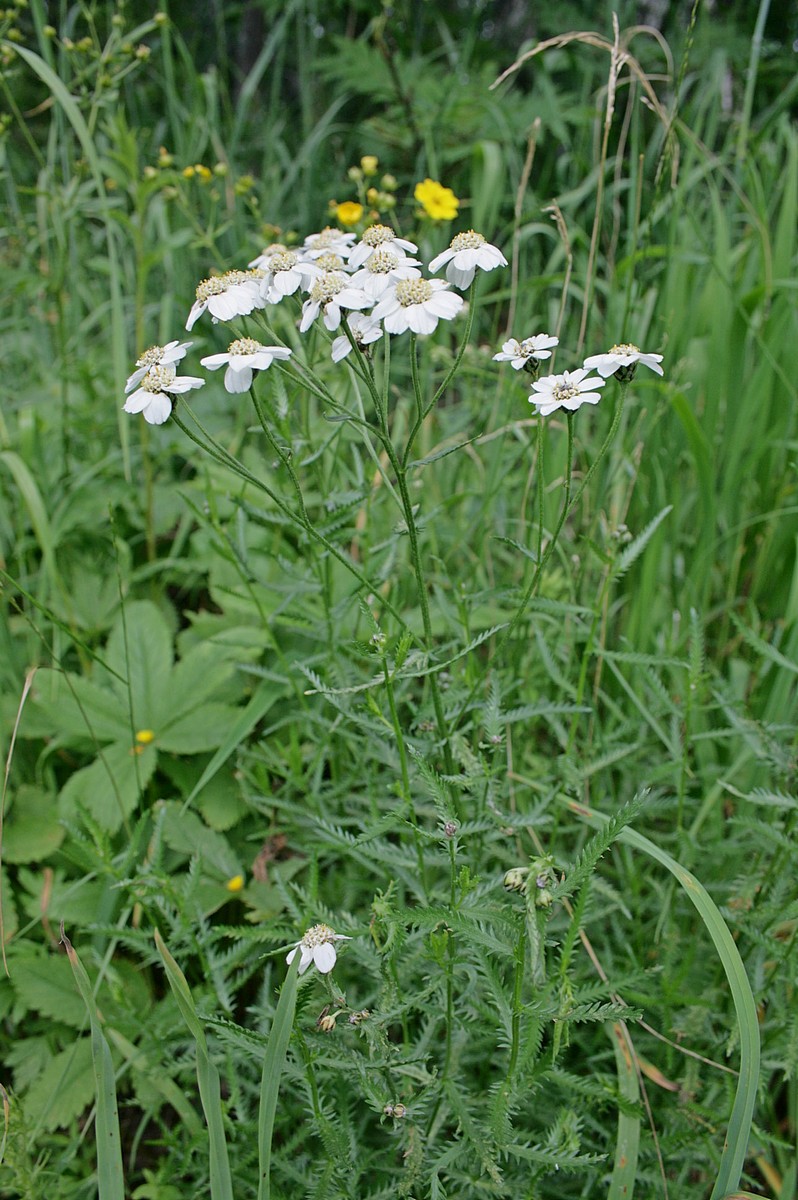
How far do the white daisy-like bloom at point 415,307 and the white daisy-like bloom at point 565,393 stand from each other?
5.2 inches

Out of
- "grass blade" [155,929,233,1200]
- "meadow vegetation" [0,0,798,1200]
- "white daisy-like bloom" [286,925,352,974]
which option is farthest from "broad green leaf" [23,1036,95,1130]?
"white daisy-like bloom" [286,925,352,974]

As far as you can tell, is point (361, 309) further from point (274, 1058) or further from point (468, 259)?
point (274, 1058)

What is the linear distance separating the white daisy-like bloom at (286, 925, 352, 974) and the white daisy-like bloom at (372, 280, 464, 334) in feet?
2.03

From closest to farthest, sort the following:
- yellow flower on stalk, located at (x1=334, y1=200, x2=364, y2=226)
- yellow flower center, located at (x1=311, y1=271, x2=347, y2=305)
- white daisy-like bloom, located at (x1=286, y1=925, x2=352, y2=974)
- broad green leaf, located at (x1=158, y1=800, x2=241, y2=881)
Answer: white daisy-like bloom, located at (x1=286, y1=925, x2=352, y2=974), yellow flower center, located at (x1=311, y1=271, x2=347, y2=305), broad green leaf, located at (x1=158, y1=800, x2=241, y2=881), yellow flower on stalk, located at (x1=334, y1=200, x2=364, y2=226)

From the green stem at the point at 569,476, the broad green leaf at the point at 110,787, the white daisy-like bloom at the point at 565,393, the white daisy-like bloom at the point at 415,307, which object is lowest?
the broad green leaf at the point at 110,787

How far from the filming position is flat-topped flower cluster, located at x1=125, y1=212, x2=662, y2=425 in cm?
95

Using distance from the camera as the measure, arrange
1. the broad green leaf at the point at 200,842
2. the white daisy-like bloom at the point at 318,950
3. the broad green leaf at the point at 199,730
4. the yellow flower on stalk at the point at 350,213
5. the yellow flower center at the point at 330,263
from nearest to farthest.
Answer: the white daisy-like bloom at the point at 318,950 → the yellow flower center at the point at 330,263 → the broad green leaf at the point at 200,842 → the broad green leaf at the point at 199,730 → the yellow flower on stalk at the point at 350,213

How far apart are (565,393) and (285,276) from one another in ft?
1.12

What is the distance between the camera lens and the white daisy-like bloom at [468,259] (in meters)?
0.99

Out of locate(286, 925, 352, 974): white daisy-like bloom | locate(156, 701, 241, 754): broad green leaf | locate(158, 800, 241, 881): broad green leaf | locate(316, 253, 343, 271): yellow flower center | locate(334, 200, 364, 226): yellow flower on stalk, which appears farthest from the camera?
locate(334, 200, 364, 226): yellow flower on stalk

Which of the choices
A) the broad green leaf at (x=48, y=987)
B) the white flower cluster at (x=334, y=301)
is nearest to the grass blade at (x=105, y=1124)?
the broad green leaf at (x=48, y=987)

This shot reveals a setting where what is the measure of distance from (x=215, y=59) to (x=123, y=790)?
4.58 m

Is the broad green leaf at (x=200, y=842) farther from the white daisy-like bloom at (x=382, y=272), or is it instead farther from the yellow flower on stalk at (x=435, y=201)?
the yellow flower on stalk at (x=435, y=201)

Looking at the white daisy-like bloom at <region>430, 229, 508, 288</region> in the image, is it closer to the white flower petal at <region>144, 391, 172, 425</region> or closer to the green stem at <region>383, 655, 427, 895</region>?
the white flower petal at <region>144, 391, 172, 425</region>
